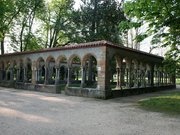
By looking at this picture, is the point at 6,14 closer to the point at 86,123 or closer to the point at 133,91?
the point at 133,91

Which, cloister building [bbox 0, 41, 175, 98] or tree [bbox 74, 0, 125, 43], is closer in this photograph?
cloister building [bbox 0, 41, 175, 98]

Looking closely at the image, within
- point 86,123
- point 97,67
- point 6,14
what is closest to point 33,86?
point 97,67

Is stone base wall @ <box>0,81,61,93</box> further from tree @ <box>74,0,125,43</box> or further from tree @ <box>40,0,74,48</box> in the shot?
tree @ <box>40,0,74,48</box>

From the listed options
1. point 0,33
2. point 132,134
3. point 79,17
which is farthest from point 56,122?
point 0,33

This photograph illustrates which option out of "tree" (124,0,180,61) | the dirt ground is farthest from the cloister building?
the dirt ground

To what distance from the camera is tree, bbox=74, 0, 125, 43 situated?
24844 mm

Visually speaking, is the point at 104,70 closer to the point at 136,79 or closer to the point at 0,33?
the point at 136,79

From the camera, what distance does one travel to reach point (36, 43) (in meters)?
34.6

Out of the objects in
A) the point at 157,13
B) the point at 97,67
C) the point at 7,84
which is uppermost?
the point at 157,13

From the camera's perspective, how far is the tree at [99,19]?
81.5 feet

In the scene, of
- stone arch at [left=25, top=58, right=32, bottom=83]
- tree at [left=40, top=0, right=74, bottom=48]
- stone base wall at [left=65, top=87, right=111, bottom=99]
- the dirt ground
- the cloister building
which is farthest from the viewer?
tree at [left=40, top=0, right=74, bottom=48]

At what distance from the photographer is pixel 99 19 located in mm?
24938

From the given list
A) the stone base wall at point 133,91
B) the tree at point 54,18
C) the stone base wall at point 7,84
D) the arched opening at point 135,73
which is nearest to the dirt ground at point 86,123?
the stone base wall at point 133,91

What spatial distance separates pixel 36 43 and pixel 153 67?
18180mm
